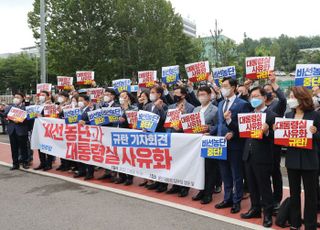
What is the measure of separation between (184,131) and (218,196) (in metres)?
1.31

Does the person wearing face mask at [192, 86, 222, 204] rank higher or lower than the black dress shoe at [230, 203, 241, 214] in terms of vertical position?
higher

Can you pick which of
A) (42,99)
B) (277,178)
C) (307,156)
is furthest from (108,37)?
(307,156)

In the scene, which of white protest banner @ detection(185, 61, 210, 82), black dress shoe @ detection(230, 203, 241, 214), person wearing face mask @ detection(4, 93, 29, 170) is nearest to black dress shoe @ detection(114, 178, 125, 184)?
white protest banner @ detection(185, 61, 210, 82)

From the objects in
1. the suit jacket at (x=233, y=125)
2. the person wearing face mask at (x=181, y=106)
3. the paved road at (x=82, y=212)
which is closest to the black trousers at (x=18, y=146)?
the paved road at (x=82, y=212)

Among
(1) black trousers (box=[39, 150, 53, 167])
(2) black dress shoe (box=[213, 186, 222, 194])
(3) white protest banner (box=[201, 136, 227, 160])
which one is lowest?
Answer: (2) black dress shoe (box=[213, 186, 222, 194])

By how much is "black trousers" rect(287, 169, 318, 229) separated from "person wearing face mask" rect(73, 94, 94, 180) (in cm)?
461

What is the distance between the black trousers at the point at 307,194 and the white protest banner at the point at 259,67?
2.05m

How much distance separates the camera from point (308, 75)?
583cm

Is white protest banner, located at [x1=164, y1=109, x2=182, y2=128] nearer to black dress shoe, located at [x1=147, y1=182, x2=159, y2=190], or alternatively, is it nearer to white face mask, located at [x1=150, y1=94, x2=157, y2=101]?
white face mask, located at [x1=150, y1=94, x2=157, y2=101]

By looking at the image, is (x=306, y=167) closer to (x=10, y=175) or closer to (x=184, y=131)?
(x=184, y=131)

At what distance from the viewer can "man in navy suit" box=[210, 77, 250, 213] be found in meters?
5.58

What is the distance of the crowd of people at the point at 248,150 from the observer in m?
4.64

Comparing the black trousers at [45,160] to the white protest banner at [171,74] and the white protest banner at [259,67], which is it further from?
the white protest banner at [259,67]

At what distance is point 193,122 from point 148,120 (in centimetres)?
99
